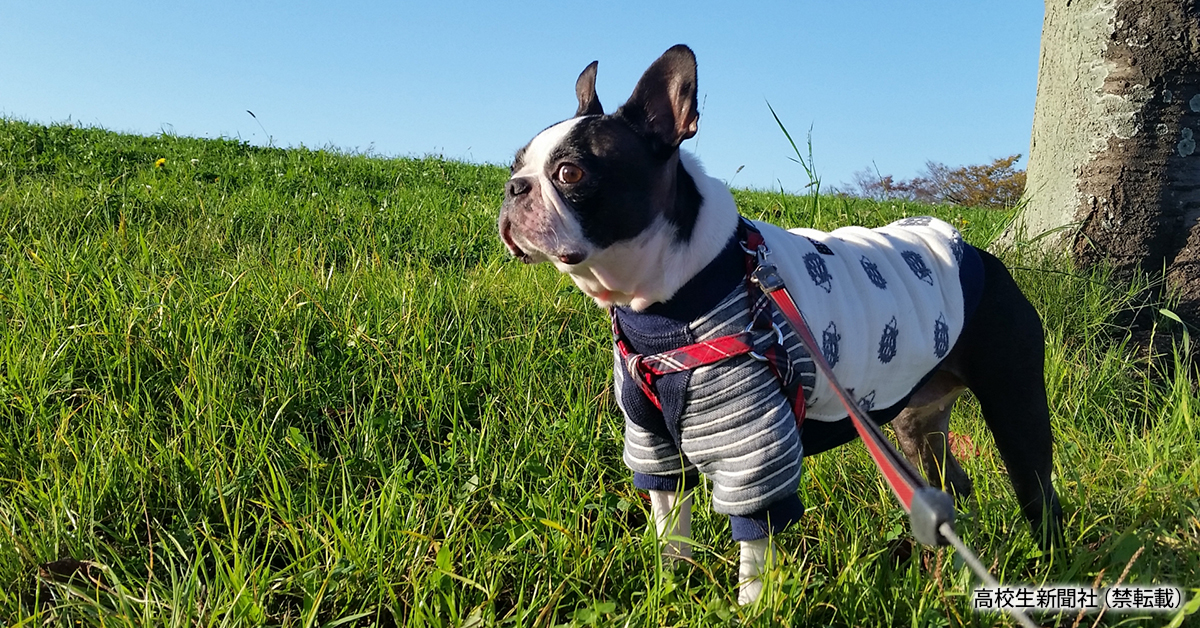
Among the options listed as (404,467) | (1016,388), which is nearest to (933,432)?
(1016,388)

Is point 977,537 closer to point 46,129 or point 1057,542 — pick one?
point 1057,542

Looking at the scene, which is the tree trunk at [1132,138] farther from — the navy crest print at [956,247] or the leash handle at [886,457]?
the leash handle at [886,457]

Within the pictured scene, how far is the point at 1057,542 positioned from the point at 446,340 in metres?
2.14

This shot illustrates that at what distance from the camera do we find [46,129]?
8.45 metres

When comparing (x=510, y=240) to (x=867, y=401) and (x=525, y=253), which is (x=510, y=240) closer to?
(x=525, y=253)

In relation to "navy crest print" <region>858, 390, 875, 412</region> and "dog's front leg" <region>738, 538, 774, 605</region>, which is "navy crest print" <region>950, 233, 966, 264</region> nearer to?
"navy crest print" <region>858, 390, 875, 412</region>

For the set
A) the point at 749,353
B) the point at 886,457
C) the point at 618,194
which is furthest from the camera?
the point at 618,194

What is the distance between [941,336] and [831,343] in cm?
48

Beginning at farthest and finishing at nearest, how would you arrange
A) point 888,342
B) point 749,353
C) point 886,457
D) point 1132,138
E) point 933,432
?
point 1132,138 → point 933,432 → point 888,342 → point 749,353 → point 886,457

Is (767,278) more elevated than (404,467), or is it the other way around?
(767,278)

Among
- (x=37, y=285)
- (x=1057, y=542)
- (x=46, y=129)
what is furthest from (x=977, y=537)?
(x=46, y=129)

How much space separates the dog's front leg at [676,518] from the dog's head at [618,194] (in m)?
0.53

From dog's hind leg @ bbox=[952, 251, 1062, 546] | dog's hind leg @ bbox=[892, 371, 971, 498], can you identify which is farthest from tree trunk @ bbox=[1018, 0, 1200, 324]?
dog's hind leg @ bbox=[952, 251, 1062, 546]

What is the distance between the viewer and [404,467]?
2.21m
